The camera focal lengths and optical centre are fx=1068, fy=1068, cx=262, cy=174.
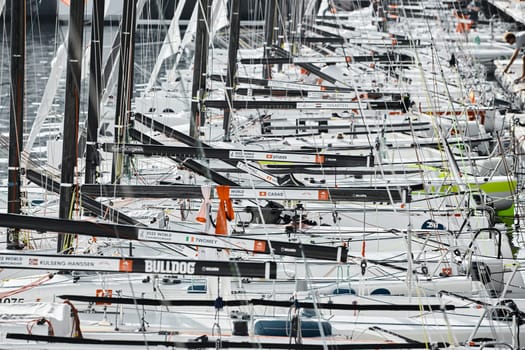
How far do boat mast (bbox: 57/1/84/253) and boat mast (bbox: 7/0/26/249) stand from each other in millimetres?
673

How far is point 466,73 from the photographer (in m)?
31.9

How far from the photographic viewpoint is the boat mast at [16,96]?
1320 cm

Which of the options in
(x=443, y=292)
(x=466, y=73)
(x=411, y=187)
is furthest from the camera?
(x=466, y=73)

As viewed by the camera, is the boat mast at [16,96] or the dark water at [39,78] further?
the dark water at [39,78]

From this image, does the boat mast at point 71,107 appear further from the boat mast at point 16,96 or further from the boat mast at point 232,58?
the boat mast at point 232,58

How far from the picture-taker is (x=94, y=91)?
1402 centimetres

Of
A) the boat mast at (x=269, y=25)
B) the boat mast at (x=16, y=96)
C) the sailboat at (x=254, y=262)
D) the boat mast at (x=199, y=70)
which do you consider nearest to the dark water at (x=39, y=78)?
the boat mast at (x=269, y=25)

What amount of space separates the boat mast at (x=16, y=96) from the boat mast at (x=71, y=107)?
2.21 feet

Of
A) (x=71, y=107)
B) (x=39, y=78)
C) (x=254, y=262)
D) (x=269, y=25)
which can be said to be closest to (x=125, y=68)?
(x=71, y=107)

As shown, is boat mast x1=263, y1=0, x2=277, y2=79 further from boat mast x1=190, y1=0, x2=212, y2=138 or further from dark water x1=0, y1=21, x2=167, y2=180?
boat mast x1=190, y1=0, x2=212, y2=138

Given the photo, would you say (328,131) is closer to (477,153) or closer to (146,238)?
(477,153)

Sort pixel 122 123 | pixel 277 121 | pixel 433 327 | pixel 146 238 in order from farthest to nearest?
pixel 277 121 < pixel 122 123 < pixel 433 327 < pixel 146 238

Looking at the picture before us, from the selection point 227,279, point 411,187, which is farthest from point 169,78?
point 227,279

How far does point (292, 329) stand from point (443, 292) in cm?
288
